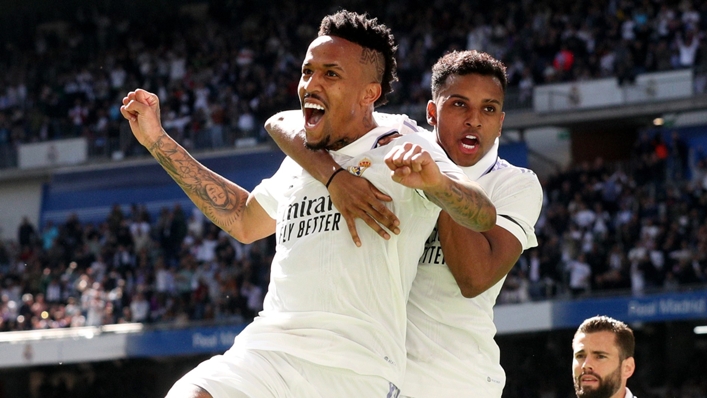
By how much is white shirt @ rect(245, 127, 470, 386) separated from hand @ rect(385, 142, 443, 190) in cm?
24

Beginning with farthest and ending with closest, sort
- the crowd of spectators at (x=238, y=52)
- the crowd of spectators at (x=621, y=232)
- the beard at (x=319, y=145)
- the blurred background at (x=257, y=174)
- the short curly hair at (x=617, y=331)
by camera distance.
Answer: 1. the crowd of spectators at (x=238, y=52)
2. the blurred background at (x=257, y=174)
3. the crowd of spectators at (x=621, y=232)
4. the short curly hair at (x=617, y=331)
5. the beard at (x=319, y=145)

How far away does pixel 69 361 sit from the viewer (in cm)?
2097

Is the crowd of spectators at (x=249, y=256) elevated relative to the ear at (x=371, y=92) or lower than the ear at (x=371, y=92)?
lower

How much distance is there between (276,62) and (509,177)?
23459mm

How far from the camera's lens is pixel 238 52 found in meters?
28.4

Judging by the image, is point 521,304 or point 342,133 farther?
point 521,304

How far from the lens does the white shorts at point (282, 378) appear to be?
3.37m

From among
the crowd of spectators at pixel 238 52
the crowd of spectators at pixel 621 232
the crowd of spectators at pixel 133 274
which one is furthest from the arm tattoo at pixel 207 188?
the crowd of spectators at pixel 238 52

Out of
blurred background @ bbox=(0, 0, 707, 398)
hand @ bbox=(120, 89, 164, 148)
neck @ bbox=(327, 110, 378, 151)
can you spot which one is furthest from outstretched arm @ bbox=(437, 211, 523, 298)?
blurred background @ bbox=(0, 0, 707, 398)

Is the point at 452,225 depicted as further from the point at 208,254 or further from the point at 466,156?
the point at 208,254

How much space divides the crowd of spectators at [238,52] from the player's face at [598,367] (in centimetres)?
1622

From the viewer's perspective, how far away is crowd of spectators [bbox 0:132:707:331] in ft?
57.6

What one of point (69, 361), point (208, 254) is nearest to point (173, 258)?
point (208, 254)

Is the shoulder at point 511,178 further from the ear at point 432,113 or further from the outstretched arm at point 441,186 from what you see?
the outstretched arm at point 441,186
